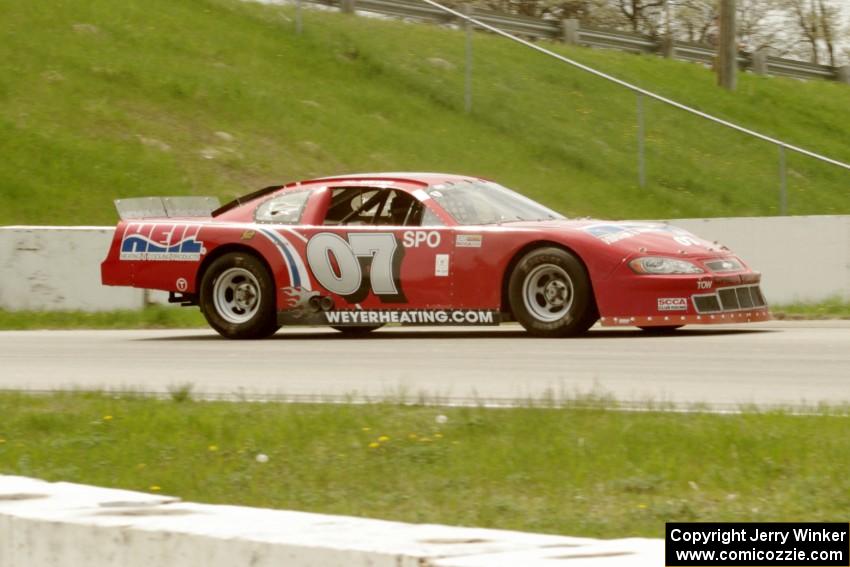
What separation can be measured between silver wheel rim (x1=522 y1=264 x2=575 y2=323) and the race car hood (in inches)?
13.7

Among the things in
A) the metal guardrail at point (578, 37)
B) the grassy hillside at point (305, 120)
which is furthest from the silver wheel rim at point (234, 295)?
the metal guardrail at point (578, 37)

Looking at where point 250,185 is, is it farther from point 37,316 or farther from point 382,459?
Answer: point 382,459

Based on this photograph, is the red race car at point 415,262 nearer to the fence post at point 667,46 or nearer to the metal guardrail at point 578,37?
the metal guardrail at point 578,37

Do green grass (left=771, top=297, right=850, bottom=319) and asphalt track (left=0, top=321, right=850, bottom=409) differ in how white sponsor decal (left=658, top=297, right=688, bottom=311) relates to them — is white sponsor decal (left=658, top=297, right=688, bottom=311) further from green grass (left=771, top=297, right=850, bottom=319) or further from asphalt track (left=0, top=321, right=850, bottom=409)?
green grass (left=771, top=297, right=850, bottom=319)

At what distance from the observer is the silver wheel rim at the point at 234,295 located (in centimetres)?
1316

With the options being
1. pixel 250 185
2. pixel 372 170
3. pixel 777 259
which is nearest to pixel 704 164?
pixel 372 170

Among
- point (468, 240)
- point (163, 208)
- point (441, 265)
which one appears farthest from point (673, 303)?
point (163, 208)

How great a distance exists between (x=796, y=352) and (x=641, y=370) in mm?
1480

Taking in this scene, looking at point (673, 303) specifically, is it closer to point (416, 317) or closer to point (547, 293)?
point (547, 293)

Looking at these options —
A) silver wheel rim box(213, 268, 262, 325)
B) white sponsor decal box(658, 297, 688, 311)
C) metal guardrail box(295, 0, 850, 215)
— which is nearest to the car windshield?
white sponsor decal box(658, 297, 688, 311)

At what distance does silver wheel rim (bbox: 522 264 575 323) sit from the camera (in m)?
11.9

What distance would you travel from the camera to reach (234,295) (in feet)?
43.5

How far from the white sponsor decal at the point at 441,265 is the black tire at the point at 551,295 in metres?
0.57

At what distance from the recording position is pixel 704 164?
3086 centimetres
